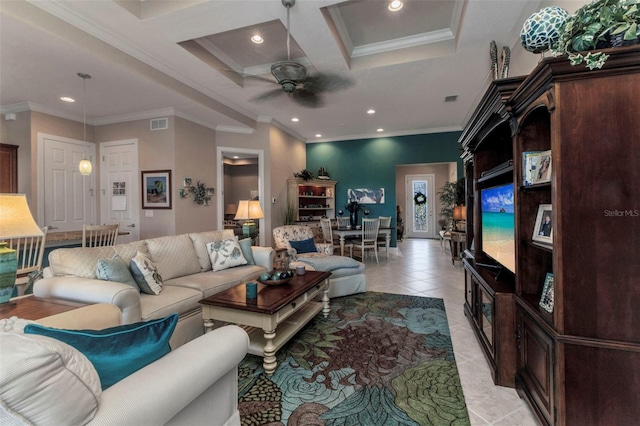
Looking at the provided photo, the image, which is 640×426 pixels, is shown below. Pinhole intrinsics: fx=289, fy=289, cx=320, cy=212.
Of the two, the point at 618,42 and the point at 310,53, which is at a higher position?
the point at 310,53

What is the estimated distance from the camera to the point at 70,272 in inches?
90.9

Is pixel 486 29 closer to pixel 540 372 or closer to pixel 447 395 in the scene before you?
pixel 540 372

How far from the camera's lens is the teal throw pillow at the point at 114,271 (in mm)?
2279

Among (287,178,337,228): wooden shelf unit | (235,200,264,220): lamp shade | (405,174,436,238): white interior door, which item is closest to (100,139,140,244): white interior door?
(235,200,264,220): lamp shade

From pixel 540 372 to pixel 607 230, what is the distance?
842mm

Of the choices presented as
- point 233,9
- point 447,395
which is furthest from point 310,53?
point 447,395

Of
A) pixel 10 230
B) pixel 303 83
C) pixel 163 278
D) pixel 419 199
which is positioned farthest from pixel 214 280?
pixel 419 199

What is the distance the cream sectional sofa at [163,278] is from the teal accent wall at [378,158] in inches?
181

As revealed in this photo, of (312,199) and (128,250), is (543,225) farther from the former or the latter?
(312,199)

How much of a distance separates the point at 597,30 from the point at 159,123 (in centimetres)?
538

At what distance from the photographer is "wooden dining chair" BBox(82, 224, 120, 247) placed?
3.73 m

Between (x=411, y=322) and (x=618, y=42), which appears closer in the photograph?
(x=618, y=42)

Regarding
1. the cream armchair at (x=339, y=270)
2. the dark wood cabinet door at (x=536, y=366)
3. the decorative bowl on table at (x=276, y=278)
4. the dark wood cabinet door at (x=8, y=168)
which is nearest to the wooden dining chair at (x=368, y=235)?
the cream armchair at (x=339, y=270)

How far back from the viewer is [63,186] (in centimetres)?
486
